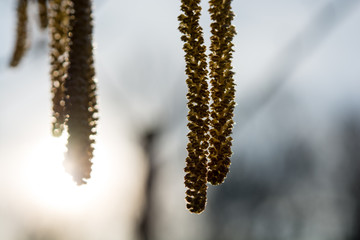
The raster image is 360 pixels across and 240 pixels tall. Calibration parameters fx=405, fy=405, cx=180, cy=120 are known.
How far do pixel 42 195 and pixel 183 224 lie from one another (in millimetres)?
10851

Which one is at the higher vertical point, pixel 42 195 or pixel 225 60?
pixel 42 195

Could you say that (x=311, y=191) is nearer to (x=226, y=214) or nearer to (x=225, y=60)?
(x=226, y=214)

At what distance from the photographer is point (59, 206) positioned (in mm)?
17891

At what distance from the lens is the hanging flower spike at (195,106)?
106 cm

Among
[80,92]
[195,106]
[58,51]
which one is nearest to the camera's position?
[80,92]

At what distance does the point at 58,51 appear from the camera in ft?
3.06

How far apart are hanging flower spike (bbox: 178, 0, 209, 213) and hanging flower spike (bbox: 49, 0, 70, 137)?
0.31m

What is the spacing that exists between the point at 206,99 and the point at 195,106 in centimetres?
4

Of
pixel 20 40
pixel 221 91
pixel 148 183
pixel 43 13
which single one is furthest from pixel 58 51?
pixel 148 183

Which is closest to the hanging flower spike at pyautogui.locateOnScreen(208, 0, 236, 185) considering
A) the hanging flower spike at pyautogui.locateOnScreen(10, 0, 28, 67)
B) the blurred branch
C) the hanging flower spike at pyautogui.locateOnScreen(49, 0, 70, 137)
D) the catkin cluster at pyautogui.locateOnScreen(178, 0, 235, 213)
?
the catkin cluster at pyautogui.locateOnScreen(178, 0, 235, 213)

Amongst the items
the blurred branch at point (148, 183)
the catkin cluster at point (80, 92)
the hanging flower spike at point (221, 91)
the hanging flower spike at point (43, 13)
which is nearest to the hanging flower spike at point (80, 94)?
the catkin cluster at point (80, 92)

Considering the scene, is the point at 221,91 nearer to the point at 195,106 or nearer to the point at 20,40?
the point at 195,106

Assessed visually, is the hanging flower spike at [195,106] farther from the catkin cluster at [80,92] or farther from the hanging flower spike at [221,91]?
the catkin cluster at [80,92]

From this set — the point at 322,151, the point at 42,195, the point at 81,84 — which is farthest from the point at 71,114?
the point at 322,151
